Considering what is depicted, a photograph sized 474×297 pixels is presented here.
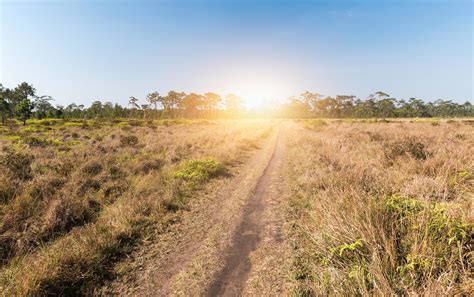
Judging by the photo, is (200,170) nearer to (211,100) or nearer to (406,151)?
(406,151)

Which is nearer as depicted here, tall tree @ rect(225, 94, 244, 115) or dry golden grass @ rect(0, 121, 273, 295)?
dry golden grass @ rect(0, 121, 273, 295)

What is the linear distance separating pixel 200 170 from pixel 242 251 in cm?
597

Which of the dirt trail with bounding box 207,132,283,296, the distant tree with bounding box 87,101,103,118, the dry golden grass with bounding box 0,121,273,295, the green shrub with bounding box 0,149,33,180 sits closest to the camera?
the dirt trail with bounding box 207,132,283,296

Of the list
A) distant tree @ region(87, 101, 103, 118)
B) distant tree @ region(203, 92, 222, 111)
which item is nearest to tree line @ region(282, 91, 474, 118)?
distant tree @ region(203, 92, 222, 111)

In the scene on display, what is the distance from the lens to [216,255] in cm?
422

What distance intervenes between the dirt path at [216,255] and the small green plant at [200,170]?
2.06 metres

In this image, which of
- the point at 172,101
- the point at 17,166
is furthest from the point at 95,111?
the point at 17,166

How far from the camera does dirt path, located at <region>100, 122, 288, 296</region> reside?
3432 millimetres

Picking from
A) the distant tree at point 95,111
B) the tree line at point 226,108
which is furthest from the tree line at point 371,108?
the distant tree at point 95,111

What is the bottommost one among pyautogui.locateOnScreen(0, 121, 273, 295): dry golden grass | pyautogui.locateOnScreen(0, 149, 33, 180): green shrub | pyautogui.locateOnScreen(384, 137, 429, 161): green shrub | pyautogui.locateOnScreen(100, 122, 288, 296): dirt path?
pyautogui.locateOnScreen(100, 122, 288, 296): dirt path

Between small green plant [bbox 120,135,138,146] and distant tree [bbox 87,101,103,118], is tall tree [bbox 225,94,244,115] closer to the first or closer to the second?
distant tree [bbox 87,101,103,118]

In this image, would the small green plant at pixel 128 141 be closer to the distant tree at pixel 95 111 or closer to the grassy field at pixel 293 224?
the grassy field at pixel 293 224

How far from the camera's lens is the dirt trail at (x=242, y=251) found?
3.38 metres

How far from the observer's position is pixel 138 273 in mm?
3820
